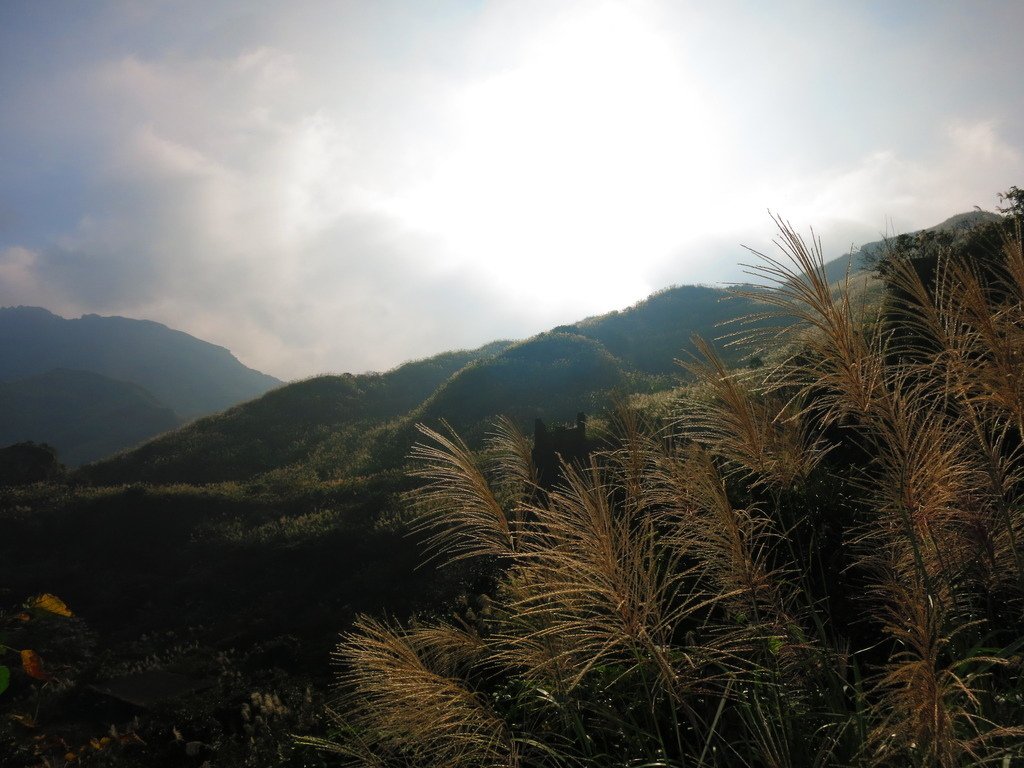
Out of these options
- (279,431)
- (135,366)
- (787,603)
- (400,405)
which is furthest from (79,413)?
(787,603)

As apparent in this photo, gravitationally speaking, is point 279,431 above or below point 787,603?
above

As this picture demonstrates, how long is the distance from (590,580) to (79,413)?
131 meters

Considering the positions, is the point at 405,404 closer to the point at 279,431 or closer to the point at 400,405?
the point at 400,405

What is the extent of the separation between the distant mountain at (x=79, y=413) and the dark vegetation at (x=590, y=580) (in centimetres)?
8711

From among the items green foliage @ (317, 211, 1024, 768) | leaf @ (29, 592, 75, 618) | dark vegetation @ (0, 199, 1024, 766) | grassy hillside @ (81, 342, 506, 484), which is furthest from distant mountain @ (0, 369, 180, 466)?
green foliage @ (317, 211, 1024, 768)

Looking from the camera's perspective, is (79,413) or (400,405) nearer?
(400,405)

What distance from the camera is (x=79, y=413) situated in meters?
107

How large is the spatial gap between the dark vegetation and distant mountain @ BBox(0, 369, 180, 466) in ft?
286

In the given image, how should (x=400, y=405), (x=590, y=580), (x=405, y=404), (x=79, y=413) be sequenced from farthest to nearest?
(x=79, y=413) < (x=405, y=404) < (x=400, y=405) < (x=590, y=580)

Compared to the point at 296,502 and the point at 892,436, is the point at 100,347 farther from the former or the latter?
the point at 892,436

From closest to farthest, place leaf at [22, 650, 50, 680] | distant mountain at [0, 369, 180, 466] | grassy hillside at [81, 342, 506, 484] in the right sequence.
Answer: leaf at [22, 650, 50, 680]
grassy hillside at [81, 342, 506, 484]
distant mountain at [0, 369, 180, 466]

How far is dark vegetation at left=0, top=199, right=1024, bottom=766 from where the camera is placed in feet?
7.35

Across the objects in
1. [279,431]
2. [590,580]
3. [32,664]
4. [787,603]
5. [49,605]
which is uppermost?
[279,431]

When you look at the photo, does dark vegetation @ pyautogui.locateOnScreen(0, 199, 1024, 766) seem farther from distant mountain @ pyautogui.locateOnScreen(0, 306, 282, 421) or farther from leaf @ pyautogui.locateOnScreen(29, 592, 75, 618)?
distant mountain @ pyautogui.locateOnScreen(0, 306, 282, 421)
